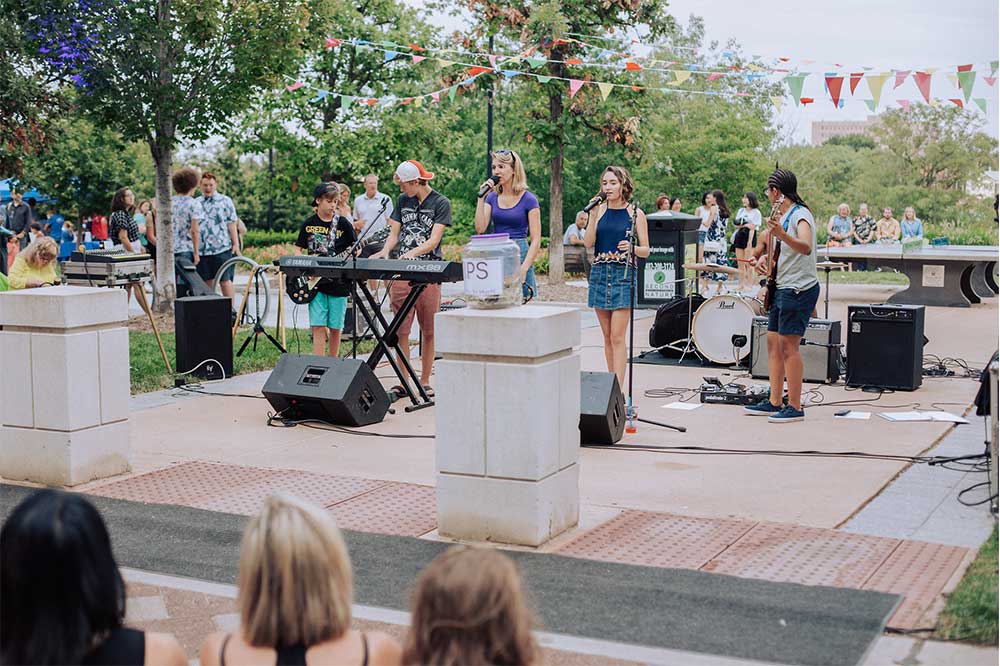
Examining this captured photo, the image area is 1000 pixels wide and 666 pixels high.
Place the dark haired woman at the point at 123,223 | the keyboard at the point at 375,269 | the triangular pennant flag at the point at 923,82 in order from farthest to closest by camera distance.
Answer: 1. the dark haired woman at the point at 123,223
2. the triangular pennant flag at the point at 923,82
3. the keyboard at the point at 375,269

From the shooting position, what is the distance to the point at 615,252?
8.72m

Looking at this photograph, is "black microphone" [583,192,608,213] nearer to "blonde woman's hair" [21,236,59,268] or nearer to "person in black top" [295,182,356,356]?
"person in black top" [295,182,356,356]

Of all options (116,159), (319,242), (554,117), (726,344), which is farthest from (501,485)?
(116,159)

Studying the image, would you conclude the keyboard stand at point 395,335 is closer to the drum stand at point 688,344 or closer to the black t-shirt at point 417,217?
the black t-shirt at point 417,217

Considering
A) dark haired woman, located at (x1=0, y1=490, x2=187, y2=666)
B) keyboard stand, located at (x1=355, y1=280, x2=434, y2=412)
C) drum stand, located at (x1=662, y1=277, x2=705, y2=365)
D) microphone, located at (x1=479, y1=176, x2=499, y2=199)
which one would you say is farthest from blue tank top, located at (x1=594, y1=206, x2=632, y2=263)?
dark haired woman, located at (x1=0, y1=490, x2=187, y2=666)

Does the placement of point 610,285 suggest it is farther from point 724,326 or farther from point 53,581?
point 53,581

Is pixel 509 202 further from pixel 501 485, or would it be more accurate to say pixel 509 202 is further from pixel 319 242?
pixel 501 485

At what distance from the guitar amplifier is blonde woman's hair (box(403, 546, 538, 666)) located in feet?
28.6

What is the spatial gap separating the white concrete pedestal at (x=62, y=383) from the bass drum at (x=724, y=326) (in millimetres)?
6109

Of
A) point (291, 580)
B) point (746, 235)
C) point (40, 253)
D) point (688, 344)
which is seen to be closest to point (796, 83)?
point (746, 235)

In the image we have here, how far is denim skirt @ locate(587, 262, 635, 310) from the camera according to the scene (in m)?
8.71

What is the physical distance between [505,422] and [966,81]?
9.58 meters

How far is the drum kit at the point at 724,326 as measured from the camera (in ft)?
37.3

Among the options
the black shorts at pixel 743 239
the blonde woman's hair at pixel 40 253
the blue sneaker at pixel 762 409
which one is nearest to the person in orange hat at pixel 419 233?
the blue sneaker at pixel 762 409
